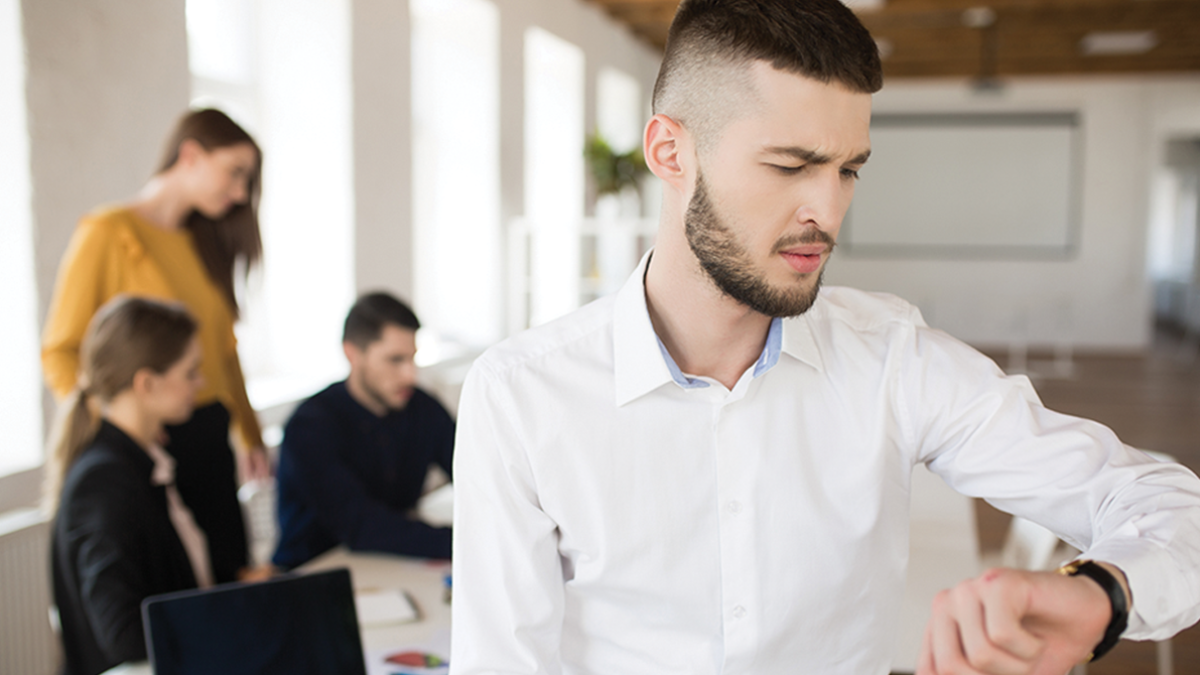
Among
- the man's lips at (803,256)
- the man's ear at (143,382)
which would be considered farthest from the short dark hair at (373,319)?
the man's lips at (803,256)

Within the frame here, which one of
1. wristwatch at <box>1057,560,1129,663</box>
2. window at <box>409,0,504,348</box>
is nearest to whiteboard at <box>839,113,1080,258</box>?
window at <box>409,0,504,348</box>

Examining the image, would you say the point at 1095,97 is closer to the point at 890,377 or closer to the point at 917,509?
the point at 917,509

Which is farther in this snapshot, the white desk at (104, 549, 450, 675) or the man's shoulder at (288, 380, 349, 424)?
the man's shoulder at (288, 380, 349, 424)

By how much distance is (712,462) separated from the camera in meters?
1.15

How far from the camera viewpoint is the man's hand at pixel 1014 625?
690 mm

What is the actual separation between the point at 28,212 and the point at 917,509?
9.76ft

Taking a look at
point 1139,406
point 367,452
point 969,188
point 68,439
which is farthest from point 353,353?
point 969,188

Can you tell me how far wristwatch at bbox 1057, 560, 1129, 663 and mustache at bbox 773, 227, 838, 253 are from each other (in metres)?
0.40

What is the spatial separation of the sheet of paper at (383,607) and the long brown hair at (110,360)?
2.43 feet

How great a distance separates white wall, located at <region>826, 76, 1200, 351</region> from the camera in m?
12.2

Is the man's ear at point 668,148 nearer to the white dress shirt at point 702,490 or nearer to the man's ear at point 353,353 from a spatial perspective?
the white dress shirt at point 702,490

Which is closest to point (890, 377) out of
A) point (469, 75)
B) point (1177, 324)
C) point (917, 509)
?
point (917, 509)

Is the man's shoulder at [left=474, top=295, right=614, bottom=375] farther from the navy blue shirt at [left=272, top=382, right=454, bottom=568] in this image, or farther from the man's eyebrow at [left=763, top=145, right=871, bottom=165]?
the navy blue shirt at [left=272, top=382, right=454, bottom=568]

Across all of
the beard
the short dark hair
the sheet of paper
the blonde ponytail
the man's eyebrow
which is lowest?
the sheet of paper
